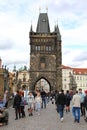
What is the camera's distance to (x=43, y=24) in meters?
83.8

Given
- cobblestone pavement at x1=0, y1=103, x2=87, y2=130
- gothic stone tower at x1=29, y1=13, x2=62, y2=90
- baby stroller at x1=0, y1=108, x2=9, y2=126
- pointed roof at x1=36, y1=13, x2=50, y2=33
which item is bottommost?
cobblestone pavement at x1=0, y1=103, x2=87, y2=130

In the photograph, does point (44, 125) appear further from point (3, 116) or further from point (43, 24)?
point (43, 24)

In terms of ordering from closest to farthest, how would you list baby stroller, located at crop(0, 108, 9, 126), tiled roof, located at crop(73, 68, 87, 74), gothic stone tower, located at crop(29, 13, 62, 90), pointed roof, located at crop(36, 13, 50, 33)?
1. baby stroller, located at crop(0, 108, 9, 126)
2. gothic stone tower, located at crop(29, 13, 62, 90)
3. pointed roof, located at crop(36, 13, 50, 33)
4. tiled roof, located at crop(73, 68, 87, 74)

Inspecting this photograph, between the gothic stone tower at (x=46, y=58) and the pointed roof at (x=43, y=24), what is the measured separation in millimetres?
227

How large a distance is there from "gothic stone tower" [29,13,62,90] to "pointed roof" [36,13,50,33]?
0.75ft

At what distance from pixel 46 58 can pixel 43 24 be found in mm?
8668

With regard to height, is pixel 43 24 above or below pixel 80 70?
below

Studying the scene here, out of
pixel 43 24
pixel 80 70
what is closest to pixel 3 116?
pixel 43 24

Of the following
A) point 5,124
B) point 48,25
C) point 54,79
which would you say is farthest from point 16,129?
point 48,25

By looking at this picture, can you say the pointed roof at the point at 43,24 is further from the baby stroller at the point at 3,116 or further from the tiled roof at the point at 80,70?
the tiled roof at the point at 80,70

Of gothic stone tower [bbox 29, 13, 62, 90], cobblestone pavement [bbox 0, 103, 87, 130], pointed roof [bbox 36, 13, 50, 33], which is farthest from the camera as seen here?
pointed roof [bbox 36, 13, 50, 33]

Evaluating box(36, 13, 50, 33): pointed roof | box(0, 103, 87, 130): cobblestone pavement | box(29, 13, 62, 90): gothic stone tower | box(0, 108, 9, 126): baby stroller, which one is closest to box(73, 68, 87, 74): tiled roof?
box(36, 13, 50, 33): pointed roof

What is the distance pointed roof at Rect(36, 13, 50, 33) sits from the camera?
272ft

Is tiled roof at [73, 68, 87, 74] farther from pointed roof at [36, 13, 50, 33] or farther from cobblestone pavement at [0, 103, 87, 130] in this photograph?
cobblestone pavement at [0, 103, 87, 130]
